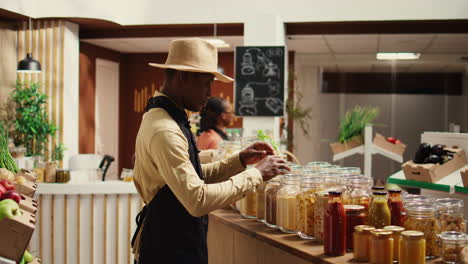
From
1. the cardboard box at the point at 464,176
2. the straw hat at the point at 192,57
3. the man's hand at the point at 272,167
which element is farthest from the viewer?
the cardboard box at the point at 464,176

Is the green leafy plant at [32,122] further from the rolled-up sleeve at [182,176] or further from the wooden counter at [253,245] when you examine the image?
the rolled-up sleeve at [182,176]

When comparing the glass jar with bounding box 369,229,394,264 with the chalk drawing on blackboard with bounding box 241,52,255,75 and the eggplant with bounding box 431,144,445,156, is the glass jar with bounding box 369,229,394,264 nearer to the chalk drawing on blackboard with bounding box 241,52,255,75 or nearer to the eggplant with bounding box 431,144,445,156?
the eggplant with bounding box 431,144,445,156

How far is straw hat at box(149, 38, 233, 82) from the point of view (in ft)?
6.92

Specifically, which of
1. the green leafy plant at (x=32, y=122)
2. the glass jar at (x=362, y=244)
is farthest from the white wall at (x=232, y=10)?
the glass jar at (x=362, y=244)

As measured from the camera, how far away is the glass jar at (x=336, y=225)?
1.95 m

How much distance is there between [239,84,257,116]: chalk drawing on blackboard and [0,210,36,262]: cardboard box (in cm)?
527

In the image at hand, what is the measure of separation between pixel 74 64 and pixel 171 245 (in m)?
6.10

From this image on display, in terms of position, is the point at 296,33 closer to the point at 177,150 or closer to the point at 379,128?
the point at 379,128

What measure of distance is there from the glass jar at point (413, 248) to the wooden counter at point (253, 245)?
0.52 ft

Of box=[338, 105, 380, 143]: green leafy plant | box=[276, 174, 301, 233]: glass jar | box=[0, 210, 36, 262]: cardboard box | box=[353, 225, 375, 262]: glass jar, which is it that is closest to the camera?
box=[0, 210, 36, 262]: cardboard box

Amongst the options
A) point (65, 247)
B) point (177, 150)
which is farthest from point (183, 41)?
point (65, 247)

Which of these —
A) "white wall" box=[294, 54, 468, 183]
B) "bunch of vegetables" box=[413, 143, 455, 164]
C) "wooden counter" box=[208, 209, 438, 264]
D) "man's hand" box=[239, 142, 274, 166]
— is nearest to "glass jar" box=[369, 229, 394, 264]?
"wooden counter" box=[208, 209, 438, 264]

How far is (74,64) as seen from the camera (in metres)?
7.73

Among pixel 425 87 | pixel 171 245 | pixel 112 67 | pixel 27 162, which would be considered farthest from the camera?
pixel 112 67
